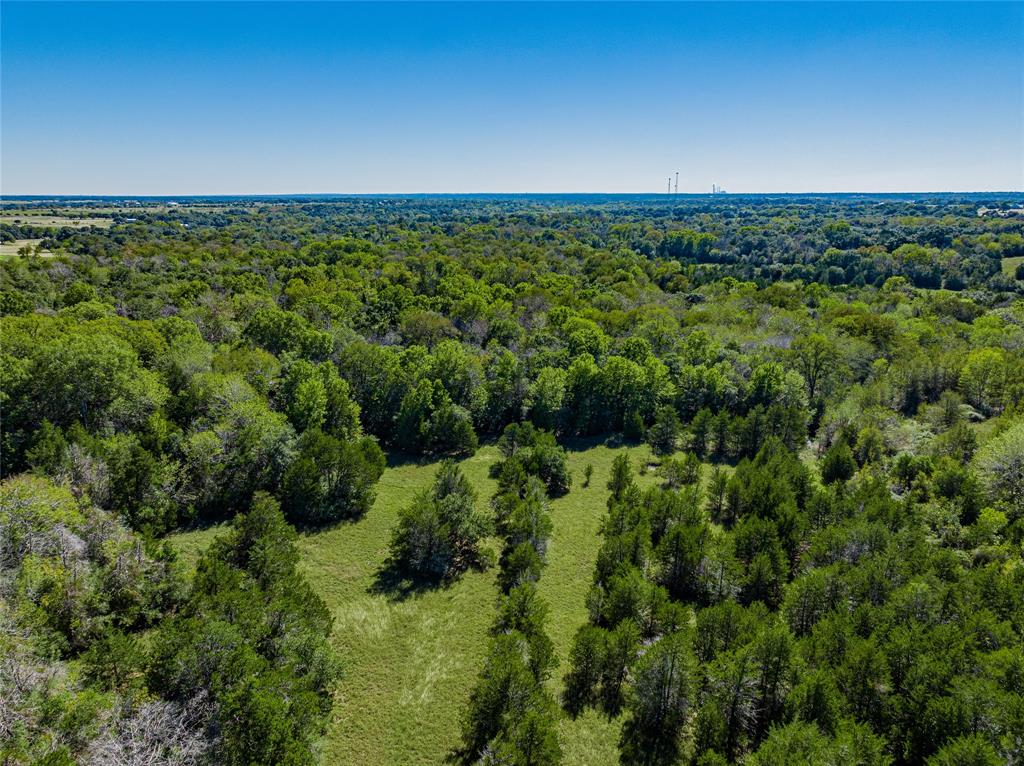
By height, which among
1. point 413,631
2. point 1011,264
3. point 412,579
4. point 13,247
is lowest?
point 413,631

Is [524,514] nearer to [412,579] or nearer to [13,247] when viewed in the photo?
[412,579]

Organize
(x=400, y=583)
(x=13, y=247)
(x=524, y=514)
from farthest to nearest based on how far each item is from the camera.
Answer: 1. (x=13, y=247)
2. (x=524, y=514)
3. (x=400, y=583)

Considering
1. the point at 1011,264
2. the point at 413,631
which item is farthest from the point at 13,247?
the point at 1011,264

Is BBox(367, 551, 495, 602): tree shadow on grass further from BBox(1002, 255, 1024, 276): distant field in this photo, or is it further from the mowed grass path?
BBox(1002, 255, 1024, 276): distant field

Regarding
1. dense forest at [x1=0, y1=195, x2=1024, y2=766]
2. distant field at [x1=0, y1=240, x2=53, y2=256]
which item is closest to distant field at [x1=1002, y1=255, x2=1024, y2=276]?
dense forest at [x1=0, y1=195, x2=1024, y2=766]

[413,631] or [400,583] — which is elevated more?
[400,583]

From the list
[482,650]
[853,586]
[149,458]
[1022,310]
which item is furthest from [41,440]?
[1022,310]

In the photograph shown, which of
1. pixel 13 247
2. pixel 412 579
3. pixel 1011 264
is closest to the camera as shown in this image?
pixel 412 579

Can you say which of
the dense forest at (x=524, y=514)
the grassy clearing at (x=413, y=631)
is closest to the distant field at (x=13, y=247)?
the dense forest at (x=524, y=514)
